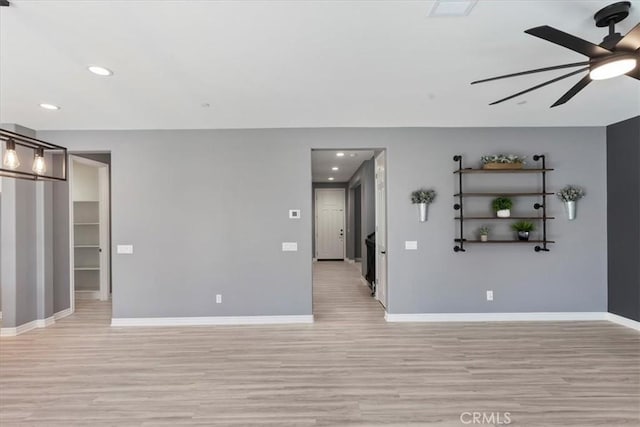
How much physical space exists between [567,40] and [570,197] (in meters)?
3.10

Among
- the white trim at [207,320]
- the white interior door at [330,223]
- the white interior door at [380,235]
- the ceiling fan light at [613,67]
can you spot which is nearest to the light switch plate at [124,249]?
the white trim at [207,320]

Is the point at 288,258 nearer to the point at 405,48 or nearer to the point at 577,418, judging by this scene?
the point at 405,48

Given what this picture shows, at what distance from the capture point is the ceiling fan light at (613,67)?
1814 millimetres

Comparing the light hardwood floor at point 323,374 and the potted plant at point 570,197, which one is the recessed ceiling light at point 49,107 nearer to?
the light hardwood floor at point 323,374

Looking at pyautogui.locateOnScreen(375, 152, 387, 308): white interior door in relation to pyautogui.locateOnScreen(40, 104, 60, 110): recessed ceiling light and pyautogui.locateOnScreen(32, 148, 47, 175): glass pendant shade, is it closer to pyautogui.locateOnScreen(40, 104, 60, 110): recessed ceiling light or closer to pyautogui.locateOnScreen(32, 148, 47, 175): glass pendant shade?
pyautogui.locateOnScreen(32, 148, 47, 175): glass pendant shade

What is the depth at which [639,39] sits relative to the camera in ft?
5.50

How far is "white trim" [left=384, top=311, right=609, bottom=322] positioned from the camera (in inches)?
164

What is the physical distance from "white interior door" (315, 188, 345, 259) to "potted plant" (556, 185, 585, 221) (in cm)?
690

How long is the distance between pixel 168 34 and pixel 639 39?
2785 mm

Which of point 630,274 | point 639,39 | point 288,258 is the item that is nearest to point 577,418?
point 639,39

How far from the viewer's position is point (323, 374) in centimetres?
279

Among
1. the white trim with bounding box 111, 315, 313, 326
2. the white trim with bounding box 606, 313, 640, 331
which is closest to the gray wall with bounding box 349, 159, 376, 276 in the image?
the white trim with bounding box 111, 315, 313, 326

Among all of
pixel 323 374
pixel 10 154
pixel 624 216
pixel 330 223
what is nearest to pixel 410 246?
pixel 323 374

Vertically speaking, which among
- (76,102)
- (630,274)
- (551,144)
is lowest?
(630,274)
